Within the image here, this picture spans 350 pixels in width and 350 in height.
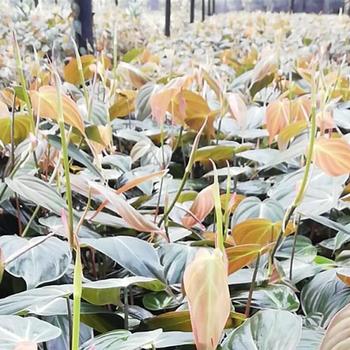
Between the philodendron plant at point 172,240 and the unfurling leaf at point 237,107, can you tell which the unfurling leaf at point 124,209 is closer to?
the philodendron plant at point 172,240

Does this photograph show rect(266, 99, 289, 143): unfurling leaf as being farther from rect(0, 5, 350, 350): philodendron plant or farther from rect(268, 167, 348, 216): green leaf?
rect(268, 167, 348, 216): green leaf

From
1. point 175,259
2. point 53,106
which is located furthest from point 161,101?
point 175,259

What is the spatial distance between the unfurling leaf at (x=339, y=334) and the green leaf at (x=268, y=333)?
41 mm

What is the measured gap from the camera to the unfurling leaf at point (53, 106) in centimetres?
65

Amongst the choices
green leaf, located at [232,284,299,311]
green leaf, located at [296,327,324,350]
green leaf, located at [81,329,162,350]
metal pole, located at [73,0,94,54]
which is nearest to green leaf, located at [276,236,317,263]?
green leaf, located at [232,284,299,311]

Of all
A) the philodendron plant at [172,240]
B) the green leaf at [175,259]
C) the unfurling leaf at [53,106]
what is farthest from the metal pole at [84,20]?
the green leaf at [175,259]

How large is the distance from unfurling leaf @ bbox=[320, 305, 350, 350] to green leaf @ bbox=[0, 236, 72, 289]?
0.26 metres

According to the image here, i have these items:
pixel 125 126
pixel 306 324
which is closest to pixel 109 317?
pixel 306 324

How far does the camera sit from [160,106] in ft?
2.72

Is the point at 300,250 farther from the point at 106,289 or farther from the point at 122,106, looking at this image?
the point at 122,106

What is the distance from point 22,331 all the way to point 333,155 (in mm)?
326

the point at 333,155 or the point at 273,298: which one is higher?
the point at 333,155

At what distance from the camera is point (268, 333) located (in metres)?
0.42

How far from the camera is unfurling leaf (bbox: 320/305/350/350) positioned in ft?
1.16
